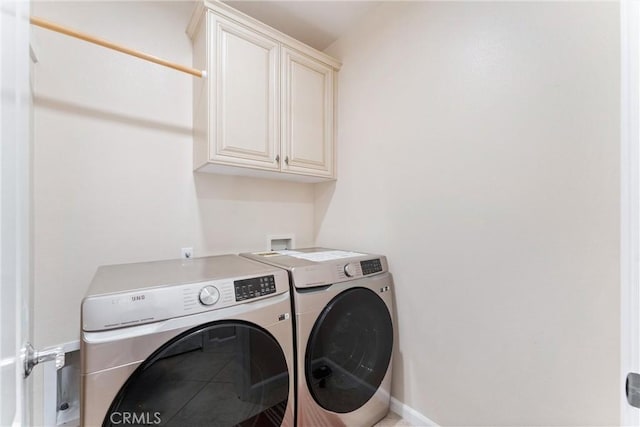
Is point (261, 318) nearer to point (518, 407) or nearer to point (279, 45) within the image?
point (518, 407)

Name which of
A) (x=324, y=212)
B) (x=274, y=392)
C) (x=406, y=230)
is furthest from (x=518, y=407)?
(x=324, y=212)

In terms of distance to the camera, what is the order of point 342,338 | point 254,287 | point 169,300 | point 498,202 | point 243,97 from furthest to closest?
point 243,97, point 342,338, point 498,202, point 254,287, point 169,300

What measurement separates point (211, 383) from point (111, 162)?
128 centimetres

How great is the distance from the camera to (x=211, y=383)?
918 mm

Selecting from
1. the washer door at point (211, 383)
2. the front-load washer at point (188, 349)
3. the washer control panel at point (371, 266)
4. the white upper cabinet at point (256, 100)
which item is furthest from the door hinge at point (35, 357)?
the washer control panel at point (371, 266)

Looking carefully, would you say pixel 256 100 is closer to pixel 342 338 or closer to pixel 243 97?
pixel 243 97

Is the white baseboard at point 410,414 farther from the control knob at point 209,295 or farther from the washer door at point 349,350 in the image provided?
the control knob at point 209,295

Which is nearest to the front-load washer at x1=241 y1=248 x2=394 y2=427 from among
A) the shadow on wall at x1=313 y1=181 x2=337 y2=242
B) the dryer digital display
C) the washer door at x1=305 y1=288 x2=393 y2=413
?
the washer door at x1=305 y1=288 x2=393 y2=413

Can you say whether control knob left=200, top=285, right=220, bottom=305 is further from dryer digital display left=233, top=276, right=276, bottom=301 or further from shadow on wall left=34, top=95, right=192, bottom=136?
shadow on wall left=34, top=95, right=192, bottom=136

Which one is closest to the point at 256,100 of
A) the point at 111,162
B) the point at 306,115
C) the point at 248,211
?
the point at 306,115

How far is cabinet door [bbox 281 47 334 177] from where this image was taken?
1.71 m

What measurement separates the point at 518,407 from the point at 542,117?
121cm

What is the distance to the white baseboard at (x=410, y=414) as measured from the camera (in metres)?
1.40

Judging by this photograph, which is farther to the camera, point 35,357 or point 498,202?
point 498,202
